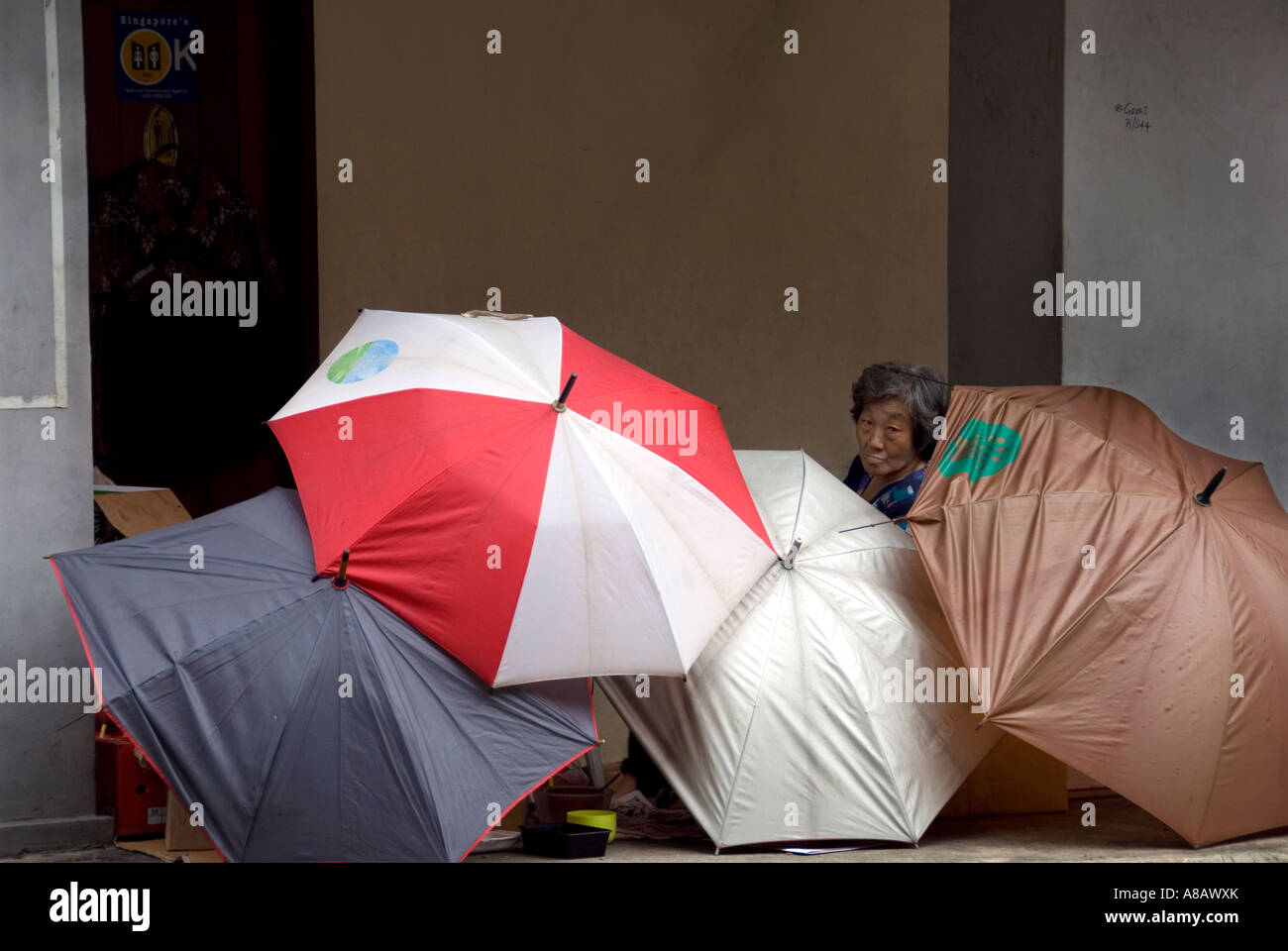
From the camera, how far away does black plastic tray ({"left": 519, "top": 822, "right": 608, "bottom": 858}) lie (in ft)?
13.2

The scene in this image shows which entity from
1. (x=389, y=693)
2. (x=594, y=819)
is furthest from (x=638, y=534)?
(x=594, y=819)

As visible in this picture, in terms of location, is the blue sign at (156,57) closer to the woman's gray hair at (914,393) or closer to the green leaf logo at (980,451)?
the woman's gray hair at (914,393)

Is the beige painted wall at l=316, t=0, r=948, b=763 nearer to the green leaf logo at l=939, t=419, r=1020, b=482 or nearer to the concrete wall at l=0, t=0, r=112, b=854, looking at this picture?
the concrete wall at l=0, t=0, r=112, b=854

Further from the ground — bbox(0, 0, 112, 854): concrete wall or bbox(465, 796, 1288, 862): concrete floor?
bbox(0, 0, 112, 854): concrete wall

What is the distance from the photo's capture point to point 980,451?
176 inches

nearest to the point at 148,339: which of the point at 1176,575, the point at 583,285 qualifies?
the point at 583,285

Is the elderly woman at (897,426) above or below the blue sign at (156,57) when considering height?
below

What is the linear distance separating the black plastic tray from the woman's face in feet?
5.06

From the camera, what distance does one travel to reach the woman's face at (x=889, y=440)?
16.2 feet

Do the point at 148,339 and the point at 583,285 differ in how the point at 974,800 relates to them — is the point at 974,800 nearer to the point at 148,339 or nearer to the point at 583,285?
the point at 583,285

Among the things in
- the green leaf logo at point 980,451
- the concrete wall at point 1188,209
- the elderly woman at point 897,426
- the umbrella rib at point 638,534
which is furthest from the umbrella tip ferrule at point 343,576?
the concrete wall at point 1188,209

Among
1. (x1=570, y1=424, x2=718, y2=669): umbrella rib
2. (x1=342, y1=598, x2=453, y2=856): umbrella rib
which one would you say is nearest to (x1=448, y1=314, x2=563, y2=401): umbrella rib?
(x1=570, y1=424, x2=718, y2=669): umbrella rib

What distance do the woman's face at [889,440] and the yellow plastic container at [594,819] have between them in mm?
1453

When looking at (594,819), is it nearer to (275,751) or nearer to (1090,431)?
(275,751)
